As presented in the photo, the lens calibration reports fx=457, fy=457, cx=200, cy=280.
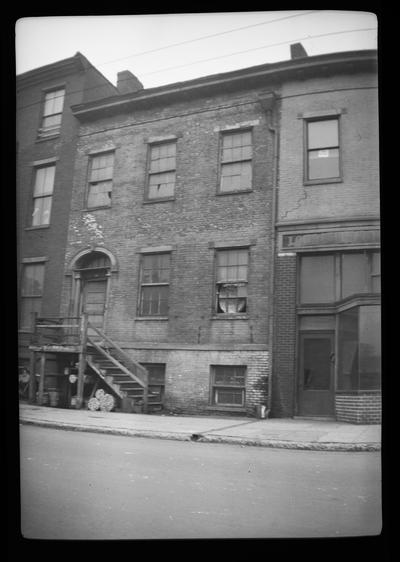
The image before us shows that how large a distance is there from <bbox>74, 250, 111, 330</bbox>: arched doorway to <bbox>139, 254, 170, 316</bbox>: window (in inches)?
16.2

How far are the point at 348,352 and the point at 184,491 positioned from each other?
202cm

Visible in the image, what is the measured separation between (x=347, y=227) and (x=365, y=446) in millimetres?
2091

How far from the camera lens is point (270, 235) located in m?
5.02

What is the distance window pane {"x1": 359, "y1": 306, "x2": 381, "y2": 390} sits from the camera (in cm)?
429

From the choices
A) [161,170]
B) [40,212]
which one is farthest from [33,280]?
[161,170]

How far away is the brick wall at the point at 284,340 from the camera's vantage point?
454 centimetres

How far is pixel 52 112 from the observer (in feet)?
17.3

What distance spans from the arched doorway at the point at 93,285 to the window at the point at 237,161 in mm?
1566

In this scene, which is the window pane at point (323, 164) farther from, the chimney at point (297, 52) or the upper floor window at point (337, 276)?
the chimney at point (297, 52)

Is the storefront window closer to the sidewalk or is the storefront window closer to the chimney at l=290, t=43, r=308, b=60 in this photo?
the sidewalk

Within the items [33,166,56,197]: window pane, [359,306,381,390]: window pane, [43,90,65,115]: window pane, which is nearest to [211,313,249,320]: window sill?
[359,306,381,390]: window pane

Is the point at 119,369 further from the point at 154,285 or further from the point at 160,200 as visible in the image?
the point at 160,200

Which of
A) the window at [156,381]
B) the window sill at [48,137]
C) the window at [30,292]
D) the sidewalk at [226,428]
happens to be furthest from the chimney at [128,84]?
the sidewalk at [226,428]

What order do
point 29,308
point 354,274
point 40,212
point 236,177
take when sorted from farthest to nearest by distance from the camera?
point 236,177
point 40,212
point 29,308
point 354,274
